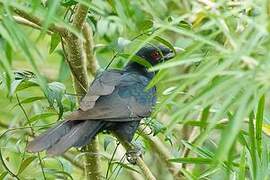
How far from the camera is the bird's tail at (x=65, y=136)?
2879 mm

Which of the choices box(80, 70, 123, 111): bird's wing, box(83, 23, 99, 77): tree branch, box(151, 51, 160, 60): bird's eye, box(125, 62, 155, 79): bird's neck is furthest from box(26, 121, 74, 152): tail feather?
box(151, 51, 160, 60): bird's eye

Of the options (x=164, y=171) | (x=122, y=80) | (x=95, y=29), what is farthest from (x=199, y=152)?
(x=164, y=171)

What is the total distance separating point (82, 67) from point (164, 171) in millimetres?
1801

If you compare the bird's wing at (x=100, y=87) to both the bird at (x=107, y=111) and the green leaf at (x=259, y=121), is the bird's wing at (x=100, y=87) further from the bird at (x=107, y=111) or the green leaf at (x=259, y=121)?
the green leaf at (x=259, y=121)

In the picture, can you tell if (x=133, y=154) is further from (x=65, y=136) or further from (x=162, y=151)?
(x=162, y=151)

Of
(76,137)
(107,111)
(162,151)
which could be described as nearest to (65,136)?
(76,137)

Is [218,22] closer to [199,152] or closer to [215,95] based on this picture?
[215,95]

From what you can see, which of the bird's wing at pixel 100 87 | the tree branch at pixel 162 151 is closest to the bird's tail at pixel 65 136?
the bird's wing at pixel 100 87

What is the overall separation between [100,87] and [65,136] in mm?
337

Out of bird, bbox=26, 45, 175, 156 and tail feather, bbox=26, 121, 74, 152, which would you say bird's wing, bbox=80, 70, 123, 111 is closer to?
bird, bbox=26, 45, 175, 156

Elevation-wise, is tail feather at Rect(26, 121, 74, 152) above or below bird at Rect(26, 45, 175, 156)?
below

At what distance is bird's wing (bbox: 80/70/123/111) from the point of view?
10.0ft

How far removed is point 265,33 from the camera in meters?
1.66

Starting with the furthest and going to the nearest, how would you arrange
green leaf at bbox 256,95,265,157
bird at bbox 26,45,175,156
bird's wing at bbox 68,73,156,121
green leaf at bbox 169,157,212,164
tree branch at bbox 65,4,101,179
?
bird's wing at bbox 68,73,156,121 < bird at bbox 26,45,175,156 < tree branch at bbox 65,4,101,179 < green leaf at bbox 169,157,212,164 < green leaf at bbox 256,95,265,157
